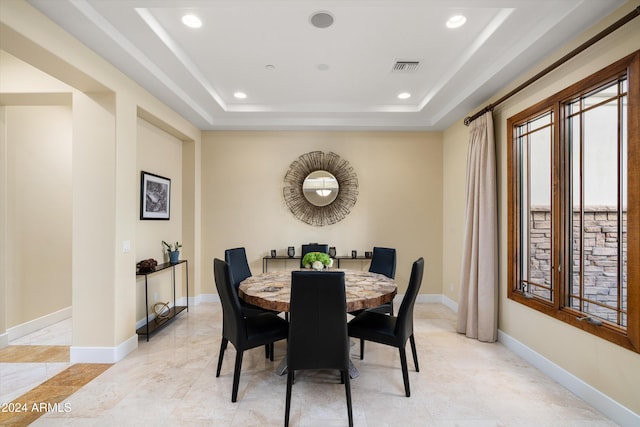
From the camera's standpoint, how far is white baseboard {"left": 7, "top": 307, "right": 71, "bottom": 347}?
3271 millimetres

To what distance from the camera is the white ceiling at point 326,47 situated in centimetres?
208

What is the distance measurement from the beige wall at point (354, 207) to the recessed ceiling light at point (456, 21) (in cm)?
239

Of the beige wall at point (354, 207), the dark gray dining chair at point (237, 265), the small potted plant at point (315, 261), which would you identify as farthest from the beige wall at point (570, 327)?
the dark gray dining chair at point (237, 265)

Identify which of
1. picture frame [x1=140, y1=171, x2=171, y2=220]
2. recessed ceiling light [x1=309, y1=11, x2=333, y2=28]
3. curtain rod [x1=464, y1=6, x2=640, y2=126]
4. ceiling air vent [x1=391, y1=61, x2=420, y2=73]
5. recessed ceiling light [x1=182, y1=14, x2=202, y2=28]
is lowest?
picture frame [x1=140, y1=171, x2=171, y2=220]

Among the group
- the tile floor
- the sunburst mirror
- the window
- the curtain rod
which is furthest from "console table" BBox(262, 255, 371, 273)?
the curtain rod

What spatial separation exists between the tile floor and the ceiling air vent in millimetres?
2877

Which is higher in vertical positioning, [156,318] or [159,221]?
[159,221]

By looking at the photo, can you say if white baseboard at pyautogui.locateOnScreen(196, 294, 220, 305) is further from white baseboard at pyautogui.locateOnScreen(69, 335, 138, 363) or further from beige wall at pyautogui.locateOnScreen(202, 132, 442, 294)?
white baseboard at pyautogui.locateOnScreen(69, 335, 138, 363)

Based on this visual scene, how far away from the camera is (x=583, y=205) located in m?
2.34

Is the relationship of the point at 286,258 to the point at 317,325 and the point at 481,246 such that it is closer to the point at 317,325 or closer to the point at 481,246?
the point at 481,246

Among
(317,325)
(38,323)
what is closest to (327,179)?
(317,325)

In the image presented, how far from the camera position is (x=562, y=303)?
96.9 inches

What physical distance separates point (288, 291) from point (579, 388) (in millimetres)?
2283

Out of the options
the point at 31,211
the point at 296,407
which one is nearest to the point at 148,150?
the point at 31,211
